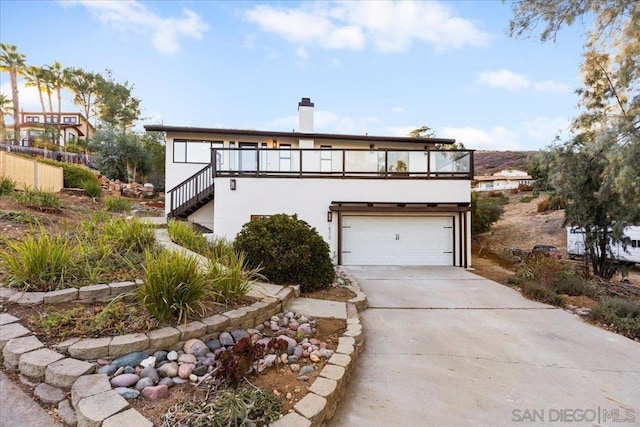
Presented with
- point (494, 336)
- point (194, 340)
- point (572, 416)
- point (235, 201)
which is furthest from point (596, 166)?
point (194, 340)

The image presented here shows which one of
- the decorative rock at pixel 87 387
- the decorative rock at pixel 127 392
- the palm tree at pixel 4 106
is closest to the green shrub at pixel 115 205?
the decorative rock at pixel 87 387

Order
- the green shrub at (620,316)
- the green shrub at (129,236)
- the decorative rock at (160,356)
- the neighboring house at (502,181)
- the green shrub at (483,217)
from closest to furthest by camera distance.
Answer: the decorative rock at (160,356), the green shrub at (620,316), the green shrub at (129,236), the green shrub at (483,217), the neighboring house at (502,181)

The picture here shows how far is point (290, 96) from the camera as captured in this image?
15.3 m

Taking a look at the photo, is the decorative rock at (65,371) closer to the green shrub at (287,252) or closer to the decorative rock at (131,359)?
the decorative rock at (131,359)

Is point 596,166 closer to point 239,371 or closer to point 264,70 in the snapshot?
point 239,371

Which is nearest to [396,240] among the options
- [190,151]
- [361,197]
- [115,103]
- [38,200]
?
[361,197]

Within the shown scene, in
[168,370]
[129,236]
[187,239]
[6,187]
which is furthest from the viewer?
[6,187]

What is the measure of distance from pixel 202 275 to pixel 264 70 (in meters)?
12.0

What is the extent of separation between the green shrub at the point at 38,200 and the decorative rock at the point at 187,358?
7.42 meters

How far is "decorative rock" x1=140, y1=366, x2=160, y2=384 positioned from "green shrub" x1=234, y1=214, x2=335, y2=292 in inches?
108

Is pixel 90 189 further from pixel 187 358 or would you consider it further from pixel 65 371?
pixel 187 358

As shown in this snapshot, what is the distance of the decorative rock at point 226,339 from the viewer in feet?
10.2

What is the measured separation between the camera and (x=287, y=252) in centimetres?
540

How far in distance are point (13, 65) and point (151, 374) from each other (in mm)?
39217
